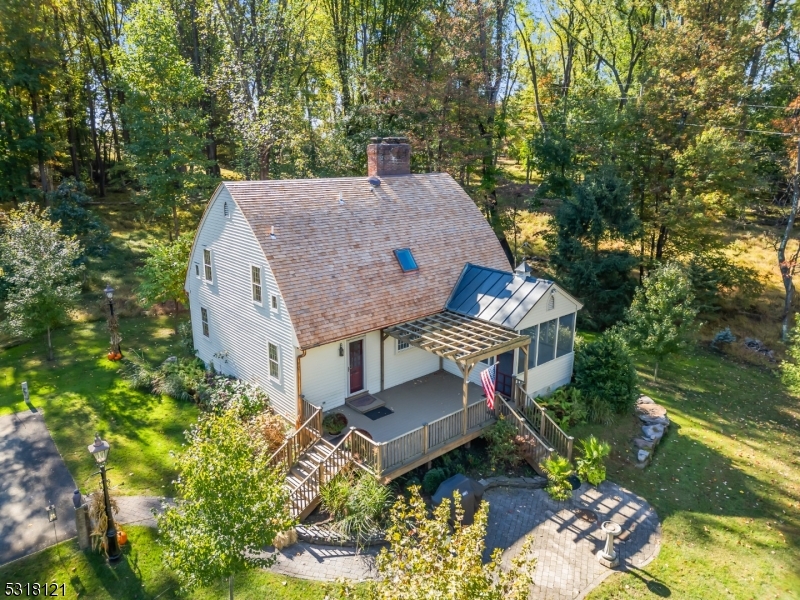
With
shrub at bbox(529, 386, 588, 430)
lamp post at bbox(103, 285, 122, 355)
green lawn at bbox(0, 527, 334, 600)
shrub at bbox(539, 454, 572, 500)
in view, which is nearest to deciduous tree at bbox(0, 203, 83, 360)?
lamp post at bbox(103, 285, 122, 355)

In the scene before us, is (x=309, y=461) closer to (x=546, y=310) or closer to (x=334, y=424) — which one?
(x=334, y=424)

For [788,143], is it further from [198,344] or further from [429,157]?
[198,344]

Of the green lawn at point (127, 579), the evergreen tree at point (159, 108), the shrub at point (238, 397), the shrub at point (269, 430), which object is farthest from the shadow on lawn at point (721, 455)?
the evergreen tree at point (159, 108)

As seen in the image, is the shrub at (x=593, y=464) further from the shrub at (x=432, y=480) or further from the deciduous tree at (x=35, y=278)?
the deciduous tree at (x=35, y=278)

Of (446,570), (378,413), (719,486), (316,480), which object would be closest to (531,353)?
(378,413)

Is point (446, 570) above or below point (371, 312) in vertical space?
below
